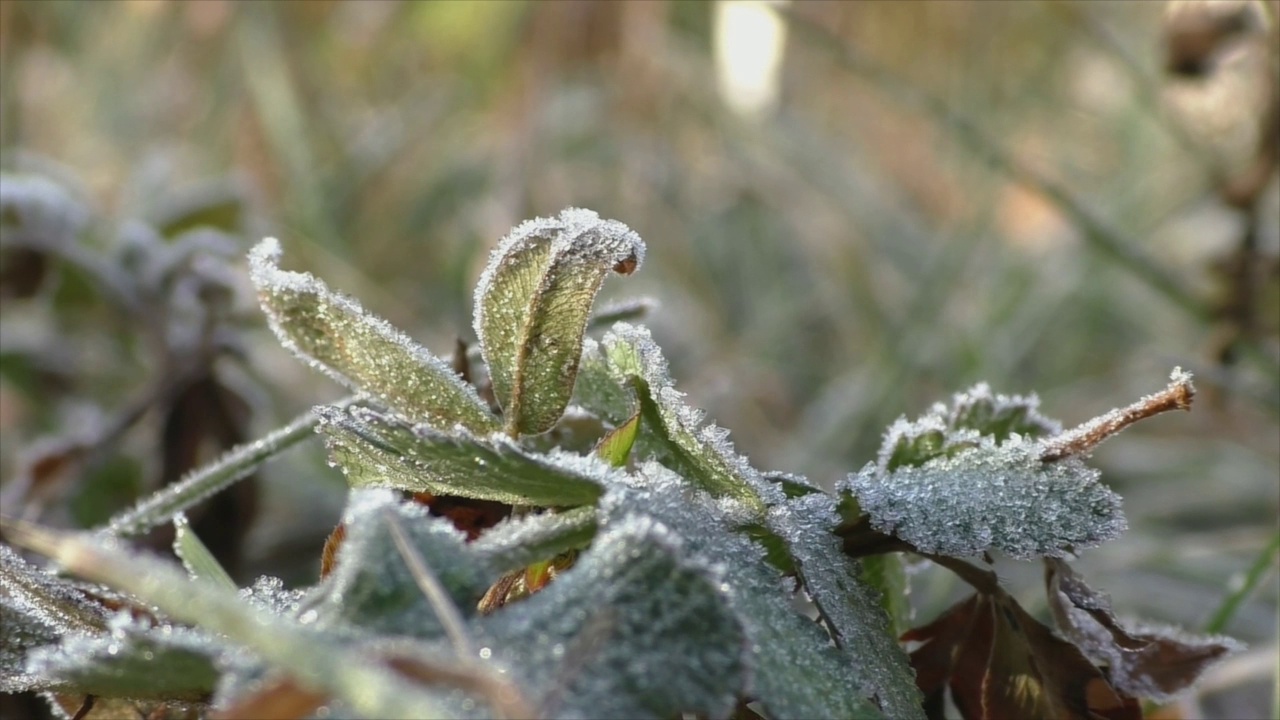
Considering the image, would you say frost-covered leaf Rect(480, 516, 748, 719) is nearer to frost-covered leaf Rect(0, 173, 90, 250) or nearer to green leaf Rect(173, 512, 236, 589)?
green leaf Rect(173, 512, 236, 589)

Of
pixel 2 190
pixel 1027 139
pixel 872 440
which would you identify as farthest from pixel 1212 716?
pixel 1027 139

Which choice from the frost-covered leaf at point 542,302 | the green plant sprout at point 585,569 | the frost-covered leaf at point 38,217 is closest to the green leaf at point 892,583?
the green plant sprout at point 585,569

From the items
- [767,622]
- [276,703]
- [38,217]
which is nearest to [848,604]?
[767,622]

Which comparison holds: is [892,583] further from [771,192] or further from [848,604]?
[771,192]

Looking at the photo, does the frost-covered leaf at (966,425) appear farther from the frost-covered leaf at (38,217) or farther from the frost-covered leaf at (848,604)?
the frost-covered leaf at (38,217)

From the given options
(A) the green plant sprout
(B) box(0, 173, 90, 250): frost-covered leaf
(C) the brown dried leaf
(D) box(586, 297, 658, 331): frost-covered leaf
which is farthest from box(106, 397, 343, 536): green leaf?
(B) box(0, 173, 90, 250): frost-covered leaf

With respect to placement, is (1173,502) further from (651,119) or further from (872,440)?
(651,119)
